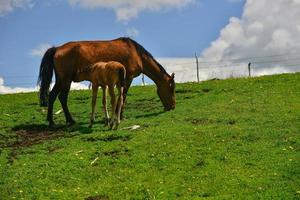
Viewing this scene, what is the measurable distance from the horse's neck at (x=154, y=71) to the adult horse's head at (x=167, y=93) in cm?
18

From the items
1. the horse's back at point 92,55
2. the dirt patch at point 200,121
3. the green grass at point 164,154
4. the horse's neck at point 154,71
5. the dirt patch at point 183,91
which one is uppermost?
the horse's back at point 92,55

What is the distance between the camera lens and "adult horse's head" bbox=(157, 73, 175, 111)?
2134 cm

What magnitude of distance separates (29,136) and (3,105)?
345 inches

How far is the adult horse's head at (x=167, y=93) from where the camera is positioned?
2134 centimetres

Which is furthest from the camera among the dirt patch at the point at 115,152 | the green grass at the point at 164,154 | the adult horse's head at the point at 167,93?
the adult horse's head at the point at 167,93

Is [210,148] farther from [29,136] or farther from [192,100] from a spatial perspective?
[192,100]

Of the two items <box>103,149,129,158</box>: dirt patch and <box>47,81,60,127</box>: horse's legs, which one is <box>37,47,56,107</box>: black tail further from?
<box>103,149,129,158</box>: dirt patch

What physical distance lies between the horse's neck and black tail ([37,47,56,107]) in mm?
4034

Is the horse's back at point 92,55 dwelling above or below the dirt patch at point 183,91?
above

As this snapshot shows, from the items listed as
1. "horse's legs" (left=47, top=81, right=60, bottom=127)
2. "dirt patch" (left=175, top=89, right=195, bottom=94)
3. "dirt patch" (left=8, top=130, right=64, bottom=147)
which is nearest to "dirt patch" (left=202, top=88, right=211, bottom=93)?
"dirt patch" (left=175, top=89, right=195, bottom=94)

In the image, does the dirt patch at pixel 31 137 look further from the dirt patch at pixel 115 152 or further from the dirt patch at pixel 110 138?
the dirt patch at pixel 115 152

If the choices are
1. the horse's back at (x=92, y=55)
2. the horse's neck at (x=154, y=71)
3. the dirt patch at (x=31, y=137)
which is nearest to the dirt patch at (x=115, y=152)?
the dirt patch at (x=31, y=137)

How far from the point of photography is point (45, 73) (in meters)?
18.8

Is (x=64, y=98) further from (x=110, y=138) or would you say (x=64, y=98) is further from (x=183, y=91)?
(x=183, y=91)
